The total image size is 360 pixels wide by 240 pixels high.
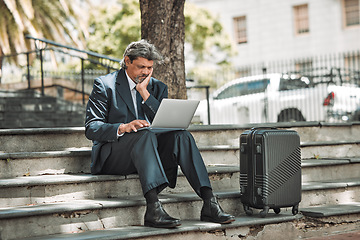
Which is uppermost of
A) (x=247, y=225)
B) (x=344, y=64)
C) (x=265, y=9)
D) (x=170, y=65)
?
(x=265, y=9)

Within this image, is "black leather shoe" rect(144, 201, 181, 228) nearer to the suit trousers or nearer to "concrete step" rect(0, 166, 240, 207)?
the suit trousers

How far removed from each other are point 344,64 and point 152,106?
72.9 ft

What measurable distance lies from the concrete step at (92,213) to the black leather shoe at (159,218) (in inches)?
11.7

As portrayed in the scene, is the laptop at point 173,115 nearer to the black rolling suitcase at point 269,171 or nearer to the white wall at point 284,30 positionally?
the black rolling suitcase at point 269,171

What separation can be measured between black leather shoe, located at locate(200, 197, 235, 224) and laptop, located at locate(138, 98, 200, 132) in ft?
2.32

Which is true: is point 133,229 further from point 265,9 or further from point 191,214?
point 265,9

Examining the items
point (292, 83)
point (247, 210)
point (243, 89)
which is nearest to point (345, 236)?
point (247, 210)

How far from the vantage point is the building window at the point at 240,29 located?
108 ft

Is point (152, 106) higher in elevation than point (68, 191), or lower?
higher

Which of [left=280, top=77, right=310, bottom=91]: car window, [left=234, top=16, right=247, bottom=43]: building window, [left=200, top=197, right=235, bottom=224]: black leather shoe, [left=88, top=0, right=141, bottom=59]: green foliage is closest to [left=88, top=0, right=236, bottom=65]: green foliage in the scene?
[left=88, top=0, right=141, bottom=59]: green foliage

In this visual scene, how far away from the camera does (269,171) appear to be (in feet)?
17.2

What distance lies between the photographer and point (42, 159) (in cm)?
538

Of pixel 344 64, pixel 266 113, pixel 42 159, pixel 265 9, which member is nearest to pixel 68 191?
pixel 42 159

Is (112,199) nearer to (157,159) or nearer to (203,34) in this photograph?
(157,159)
